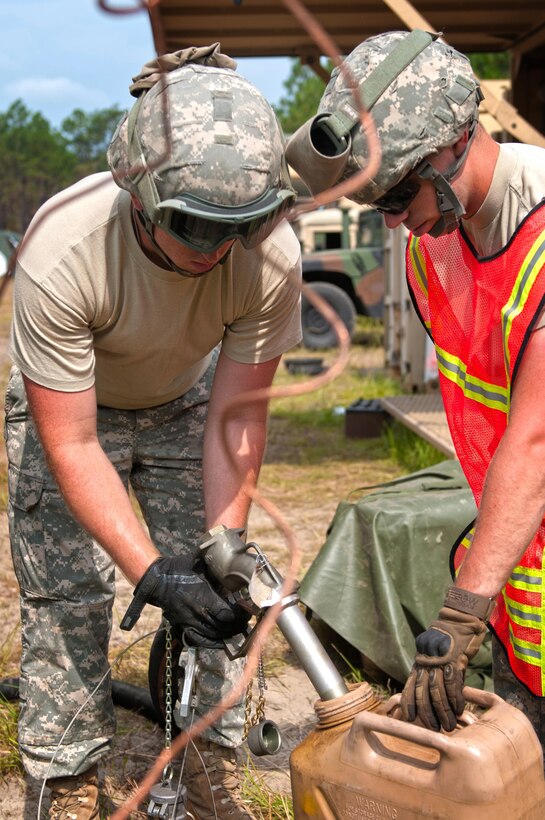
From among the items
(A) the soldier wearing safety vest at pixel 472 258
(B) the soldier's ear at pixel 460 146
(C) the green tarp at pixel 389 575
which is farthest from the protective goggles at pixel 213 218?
(C) the green tarp at pixel 389 575

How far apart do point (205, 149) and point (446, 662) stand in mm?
1178

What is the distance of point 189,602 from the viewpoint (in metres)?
2.27

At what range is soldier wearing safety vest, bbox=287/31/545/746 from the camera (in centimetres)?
204

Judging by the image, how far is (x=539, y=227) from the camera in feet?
7.05

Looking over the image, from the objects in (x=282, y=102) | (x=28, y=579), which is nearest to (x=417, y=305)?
(x=28, y=579)

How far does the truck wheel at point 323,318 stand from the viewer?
1313 centimetres

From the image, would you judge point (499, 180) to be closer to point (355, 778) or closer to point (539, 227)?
point (539, 227)

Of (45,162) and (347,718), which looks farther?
(45,162)

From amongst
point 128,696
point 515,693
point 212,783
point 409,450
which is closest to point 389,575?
point 128,696

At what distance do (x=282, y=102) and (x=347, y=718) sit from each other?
55273 millimetres

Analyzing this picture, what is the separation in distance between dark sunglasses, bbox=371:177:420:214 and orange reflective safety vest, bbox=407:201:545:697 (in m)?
0.24

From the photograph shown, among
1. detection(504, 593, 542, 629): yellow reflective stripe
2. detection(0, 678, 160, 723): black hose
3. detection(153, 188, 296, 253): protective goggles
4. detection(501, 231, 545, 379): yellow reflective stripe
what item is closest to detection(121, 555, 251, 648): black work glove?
detection(504, 593, 542, 629): yellow reflective stripe

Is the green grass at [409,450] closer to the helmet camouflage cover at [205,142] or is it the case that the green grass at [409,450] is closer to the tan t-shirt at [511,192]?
the tan t-shirt at [511,192]

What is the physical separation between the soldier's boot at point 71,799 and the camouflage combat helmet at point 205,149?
169 centimetres
